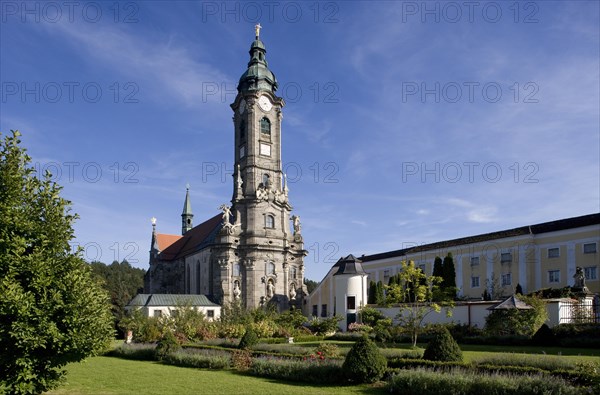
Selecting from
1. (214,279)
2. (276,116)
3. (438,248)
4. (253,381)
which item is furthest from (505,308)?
(276,116)

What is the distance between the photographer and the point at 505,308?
31.1 m

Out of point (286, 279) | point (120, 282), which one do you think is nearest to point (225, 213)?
point (286, 279)

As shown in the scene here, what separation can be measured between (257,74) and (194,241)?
2436cm

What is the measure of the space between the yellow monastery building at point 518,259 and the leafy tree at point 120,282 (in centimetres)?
2774

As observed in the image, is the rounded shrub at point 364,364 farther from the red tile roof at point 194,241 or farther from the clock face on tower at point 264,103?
the clock face on tower at point 264,103

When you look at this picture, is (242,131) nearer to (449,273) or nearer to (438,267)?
(438,267)

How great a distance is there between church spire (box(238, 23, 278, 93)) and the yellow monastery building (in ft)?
81.5

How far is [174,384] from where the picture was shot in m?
19.1

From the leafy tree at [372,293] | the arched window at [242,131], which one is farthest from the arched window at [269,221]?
the leafy tree at [372,293]

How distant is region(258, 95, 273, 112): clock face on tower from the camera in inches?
2557

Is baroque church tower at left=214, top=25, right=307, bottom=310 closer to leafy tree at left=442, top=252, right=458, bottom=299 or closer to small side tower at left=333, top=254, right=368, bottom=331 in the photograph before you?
small side tower at left=333, top=254, right=368, bottom=331

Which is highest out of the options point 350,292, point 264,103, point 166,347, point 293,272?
point 264,103

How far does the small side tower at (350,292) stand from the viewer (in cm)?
4978

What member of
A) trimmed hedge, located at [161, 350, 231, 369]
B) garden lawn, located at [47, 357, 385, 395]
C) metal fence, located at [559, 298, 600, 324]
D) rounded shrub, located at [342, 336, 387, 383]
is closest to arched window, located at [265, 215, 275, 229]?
trimmed hedge, located at [161, 350, 231, 369]
